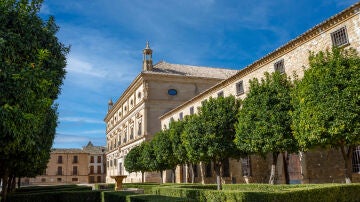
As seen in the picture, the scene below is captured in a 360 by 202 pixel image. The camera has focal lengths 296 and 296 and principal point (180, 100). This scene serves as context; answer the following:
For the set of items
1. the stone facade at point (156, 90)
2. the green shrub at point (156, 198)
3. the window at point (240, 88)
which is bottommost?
the green shrub at point (156, 198)

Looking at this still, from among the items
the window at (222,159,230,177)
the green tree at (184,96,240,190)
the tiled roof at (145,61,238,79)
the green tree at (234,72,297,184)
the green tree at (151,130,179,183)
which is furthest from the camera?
the tiled roof at (145,61,238,79)

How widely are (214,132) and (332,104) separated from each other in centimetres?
861

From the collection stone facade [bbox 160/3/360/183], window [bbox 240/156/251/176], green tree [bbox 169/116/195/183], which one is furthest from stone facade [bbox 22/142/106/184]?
stone facade [bbox 160/3/360/183]

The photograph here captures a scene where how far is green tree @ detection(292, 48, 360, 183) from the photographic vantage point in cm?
1157

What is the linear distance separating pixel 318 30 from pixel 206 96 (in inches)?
556

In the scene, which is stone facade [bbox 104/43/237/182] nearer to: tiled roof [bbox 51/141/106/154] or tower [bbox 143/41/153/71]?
tower [bbox 143/41/153/71]

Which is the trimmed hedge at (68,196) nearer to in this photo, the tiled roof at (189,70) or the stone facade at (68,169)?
the tiled roof at (189,70)

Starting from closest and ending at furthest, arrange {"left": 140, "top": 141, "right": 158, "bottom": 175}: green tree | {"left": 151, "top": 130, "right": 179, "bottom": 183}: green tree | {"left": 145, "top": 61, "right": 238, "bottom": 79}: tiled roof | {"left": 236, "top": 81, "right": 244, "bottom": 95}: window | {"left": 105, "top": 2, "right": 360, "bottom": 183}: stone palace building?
1. {"left": 105, "top": 2, "right": 360, "bottom": 183}: stone palace building
2. {"left": 236, "top": 81, "right": 244, "bottom": 95}: window
3. {"left": 151, "top": 130, "right": 179, "bottom": 183}: green tree
4. {"left": 140, "top": 141, "right": 158, "bottom": 175}: green tree
5. {"left": 145, "top": 61, "right": 238, "bottom": 79}: tiled roof

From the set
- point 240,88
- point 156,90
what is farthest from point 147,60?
point 240,88

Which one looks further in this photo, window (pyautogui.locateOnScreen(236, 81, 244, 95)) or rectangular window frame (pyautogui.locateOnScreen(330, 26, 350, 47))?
window (pyautogui.locateOnScreen(236, 81, 244, 95))

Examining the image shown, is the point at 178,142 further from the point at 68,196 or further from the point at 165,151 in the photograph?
the point at 68,196

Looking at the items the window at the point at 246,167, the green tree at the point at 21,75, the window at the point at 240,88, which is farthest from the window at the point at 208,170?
the green tree at the point at 21,75

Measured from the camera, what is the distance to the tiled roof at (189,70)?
44.0 meters

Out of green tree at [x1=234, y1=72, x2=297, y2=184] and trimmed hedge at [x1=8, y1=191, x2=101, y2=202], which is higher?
green tree at [x1=234, y1=72, x2=297, y2=184]
